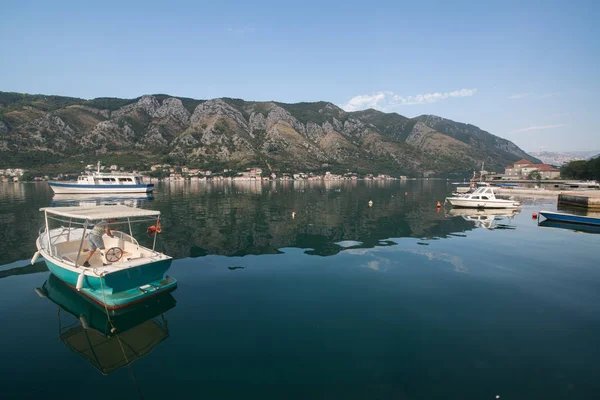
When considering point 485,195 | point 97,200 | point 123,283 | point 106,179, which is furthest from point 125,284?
point 106,179

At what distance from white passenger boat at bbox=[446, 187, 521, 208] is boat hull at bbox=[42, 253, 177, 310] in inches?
1812

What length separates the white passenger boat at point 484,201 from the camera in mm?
44938

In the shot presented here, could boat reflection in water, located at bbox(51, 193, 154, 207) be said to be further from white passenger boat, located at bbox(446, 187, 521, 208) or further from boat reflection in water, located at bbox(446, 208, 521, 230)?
white passenger boat, located at bbox(446, 187, 521, 208)

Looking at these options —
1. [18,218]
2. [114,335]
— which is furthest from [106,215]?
[18,218]

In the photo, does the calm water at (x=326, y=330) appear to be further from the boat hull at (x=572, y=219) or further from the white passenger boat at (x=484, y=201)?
the white passenger boat at (x=484, y=201)

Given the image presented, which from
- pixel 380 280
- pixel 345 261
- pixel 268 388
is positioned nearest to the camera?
pixel 268 388

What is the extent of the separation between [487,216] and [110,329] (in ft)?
143

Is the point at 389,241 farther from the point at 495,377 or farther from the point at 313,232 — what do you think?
the point at 495,377

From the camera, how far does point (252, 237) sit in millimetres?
25719

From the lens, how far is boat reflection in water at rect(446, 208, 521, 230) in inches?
1312

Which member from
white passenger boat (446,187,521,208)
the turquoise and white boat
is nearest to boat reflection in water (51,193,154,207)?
the turquoise and white boat

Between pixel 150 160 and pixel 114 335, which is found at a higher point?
pixel 150 160

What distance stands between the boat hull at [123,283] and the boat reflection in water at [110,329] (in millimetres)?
422

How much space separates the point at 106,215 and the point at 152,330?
5.61 metres
